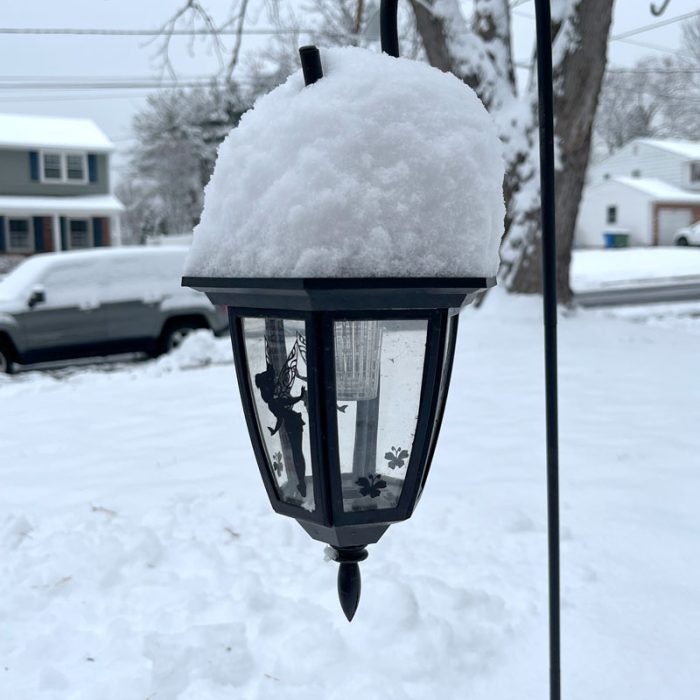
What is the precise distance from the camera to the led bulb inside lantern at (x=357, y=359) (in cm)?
127

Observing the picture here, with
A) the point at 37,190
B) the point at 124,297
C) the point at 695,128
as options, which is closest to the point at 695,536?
the point at 124,297

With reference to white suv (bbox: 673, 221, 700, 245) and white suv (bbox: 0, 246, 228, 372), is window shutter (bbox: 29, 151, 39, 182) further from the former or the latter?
white suv (bbox: 673, 221, 700, 245)

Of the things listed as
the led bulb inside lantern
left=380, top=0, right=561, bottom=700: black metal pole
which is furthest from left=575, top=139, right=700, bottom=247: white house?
the led bulb inside lantern

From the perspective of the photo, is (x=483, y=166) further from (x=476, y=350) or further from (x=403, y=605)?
(x=476, y=350)

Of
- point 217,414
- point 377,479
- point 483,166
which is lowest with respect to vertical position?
point 217,414

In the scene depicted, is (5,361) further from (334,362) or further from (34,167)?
(34,167)

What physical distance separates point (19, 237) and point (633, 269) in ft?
71.0

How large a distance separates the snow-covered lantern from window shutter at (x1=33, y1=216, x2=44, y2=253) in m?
28.7

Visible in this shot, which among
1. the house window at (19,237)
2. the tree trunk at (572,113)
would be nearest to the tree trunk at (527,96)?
the tree trunk at (572,113)

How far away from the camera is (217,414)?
5.56 metres

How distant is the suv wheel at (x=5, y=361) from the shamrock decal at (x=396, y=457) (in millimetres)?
8768

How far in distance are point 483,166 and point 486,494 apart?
2.67m

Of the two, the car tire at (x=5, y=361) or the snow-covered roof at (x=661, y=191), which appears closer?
the car tire at (x=5, y=361)

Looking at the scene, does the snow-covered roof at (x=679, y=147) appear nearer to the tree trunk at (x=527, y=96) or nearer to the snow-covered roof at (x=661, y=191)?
the snow-covered roof at (x=661, y=191)
